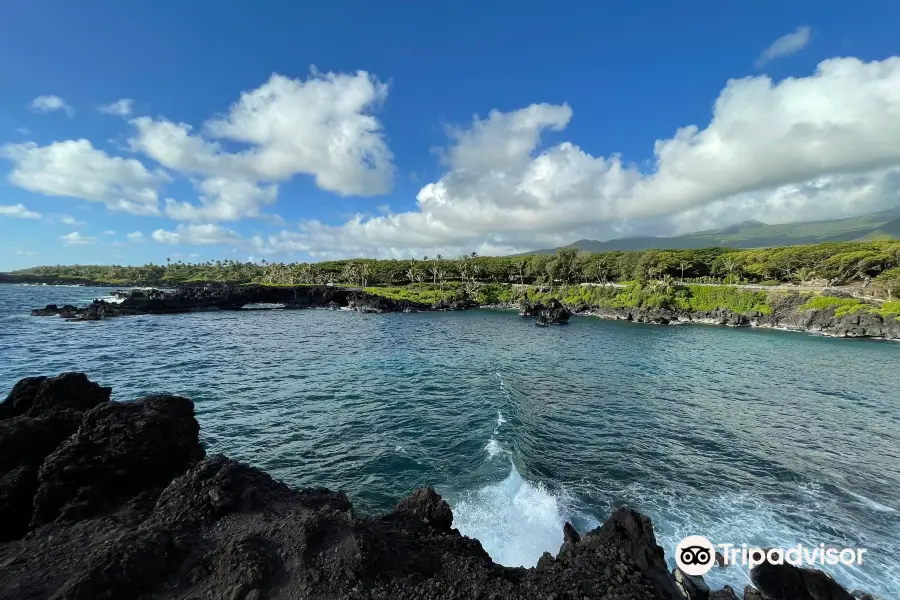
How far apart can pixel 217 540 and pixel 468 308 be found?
123 metres

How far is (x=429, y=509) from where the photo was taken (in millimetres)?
12398

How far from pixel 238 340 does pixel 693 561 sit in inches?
2532

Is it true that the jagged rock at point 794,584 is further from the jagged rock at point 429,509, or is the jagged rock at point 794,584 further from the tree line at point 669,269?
the tree line at point 669,269

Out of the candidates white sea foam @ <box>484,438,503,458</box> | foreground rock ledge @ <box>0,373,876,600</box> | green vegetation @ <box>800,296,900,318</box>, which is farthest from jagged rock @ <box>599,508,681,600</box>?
green vegetation @ <box>800,296,900,318</box>

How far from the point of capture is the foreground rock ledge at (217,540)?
8.09 meters

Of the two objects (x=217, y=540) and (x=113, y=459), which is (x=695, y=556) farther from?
(x=113, y=459)

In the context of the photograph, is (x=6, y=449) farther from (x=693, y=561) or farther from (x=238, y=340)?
(x=238, y=340)

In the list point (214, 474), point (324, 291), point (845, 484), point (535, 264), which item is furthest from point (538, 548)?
point (535, 264)

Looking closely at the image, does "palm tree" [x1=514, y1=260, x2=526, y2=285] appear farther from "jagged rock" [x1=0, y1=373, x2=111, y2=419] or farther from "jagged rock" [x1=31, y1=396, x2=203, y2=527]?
"jagged rock" [x1=31, y1=396, x2=203, y2=527]

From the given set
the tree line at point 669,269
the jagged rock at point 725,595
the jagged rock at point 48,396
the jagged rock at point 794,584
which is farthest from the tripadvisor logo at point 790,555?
the tree line at point 669,269

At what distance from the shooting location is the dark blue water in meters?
16.6

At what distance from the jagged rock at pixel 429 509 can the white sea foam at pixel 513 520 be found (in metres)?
3.71

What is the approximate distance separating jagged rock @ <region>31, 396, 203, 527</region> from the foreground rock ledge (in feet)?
0.12

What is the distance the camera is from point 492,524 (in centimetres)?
1598
